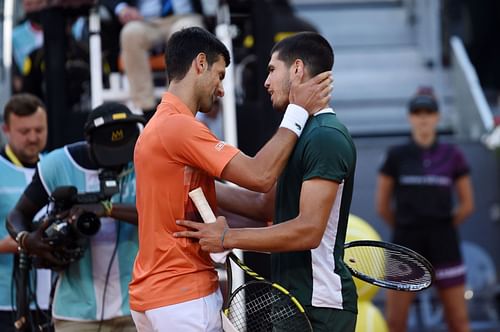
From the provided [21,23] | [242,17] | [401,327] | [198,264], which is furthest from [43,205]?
[21,23]

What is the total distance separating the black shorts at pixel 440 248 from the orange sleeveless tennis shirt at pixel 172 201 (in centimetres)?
445

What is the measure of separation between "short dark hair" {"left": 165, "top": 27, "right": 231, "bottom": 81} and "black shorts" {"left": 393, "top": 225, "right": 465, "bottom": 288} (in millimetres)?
4437

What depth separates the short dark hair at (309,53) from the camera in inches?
175

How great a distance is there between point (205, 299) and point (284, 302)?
0.34m

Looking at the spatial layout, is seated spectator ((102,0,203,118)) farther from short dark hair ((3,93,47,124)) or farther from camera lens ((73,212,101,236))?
camera lens ((73,212,101,236))

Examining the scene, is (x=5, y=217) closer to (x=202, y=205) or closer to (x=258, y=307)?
→ (x=202, y=205)

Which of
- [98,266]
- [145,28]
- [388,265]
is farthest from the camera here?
[145,28]

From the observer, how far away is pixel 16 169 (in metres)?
6.30

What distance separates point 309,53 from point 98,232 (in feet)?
5.10

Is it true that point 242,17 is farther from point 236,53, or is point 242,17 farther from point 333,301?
point 333,301

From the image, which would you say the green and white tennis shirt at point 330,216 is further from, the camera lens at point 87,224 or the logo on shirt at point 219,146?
the camera lens at point 87,224

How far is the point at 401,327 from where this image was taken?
27.9 feet

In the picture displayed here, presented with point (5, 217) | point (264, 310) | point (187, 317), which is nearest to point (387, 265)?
point (264, 310)

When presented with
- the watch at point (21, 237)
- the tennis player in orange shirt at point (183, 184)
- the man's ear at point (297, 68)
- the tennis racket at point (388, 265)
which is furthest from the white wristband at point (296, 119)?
the watch at point (21, 237)
